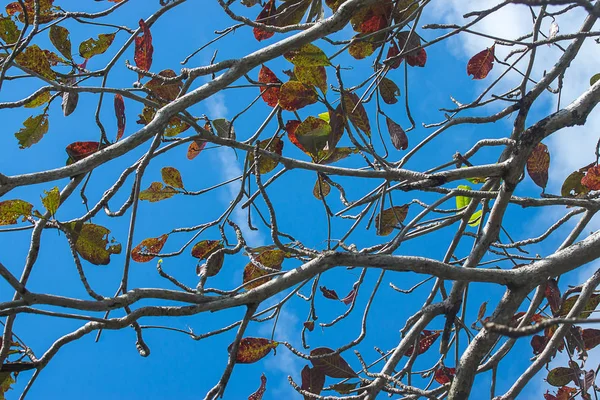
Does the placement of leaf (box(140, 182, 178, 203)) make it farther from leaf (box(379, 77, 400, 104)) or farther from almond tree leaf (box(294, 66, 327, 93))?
leaf (box(379, 77, 400, 104))

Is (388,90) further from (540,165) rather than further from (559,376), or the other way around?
(559,376)

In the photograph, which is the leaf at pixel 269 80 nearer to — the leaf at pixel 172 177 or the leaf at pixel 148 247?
the leaf at pixel 172 177

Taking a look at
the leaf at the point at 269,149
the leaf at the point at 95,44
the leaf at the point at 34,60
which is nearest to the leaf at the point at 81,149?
the leaf at the point at 34,60

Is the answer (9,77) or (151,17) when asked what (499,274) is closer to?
(151,17)

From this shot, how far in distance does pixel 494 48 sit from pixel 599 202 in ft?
2.30

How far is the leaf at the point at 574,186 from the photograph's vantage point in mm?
1893

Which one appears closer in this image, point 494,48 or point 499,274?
point 499,274

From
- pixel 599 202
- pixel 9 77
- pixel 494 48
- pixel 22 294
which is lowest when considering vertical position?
pixel 22 294

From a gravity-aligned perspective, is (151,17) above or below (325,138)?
above

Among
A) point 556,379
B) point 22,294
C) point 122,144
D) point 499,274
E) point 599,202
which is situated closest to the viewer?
point 22,294

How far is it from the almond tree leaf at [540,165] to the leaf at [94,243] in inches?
44.7

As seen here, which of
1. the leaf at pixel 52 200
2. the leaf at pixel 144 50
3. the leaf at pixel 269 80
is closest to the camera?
the leaf at pixel 52 200

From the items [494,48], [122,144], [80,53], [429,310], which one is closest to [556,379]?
[429,310]

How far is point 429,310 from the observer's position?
1383mm
